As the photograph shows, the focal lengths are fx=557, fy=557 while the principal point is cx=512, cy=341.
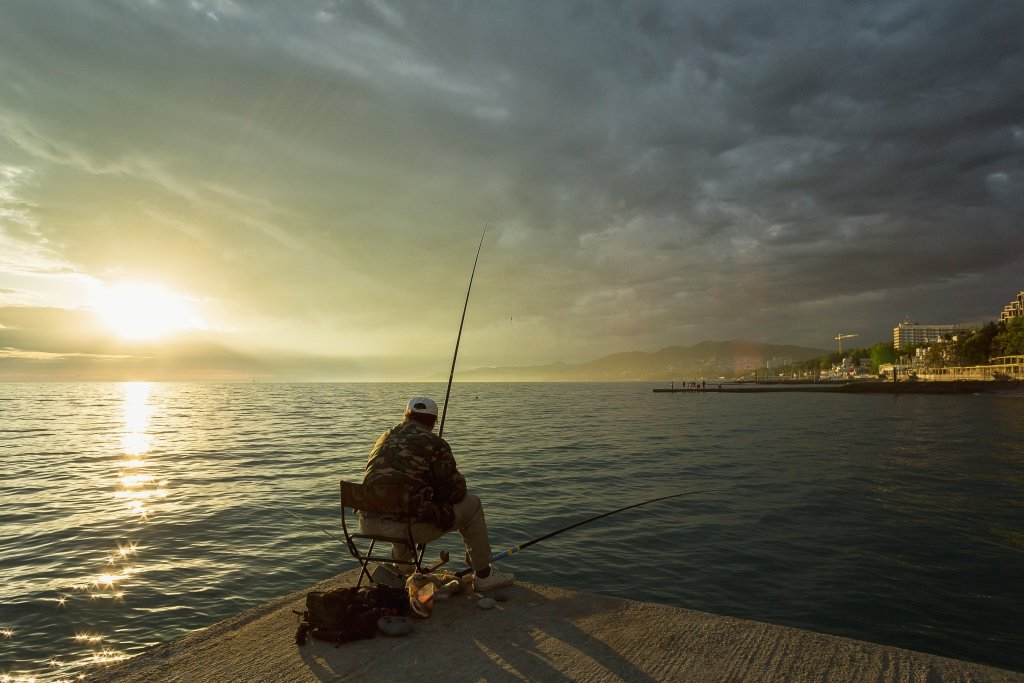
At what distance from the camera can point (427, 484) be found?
15.9ft

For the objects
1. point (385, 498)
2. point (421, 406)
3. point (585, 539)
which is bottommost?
point (585, 539)

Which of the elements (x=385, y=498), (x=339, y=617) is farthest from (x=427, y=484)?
(x=339, y=617)

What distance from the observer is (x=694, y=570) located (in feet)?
26.4

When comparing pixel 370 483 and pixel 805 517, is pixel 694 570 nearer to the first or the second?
pixel 805 517

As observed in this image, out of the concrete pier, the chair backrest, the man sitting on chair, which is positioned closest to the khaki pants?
the man sitting on chair

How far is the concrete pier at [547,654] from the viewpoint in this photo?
370cm

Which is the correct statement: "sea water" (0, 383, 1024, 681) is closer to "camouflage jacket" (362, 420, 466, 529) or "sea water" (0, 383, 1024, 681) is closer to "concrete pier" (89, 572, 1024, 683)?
"concrete pier" (89, 572, 1024, 683)

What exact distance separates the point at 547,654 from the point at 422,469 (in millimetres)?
1739

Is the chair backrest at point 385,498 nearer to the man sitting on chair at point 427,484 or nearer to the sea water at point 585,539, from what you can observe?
the man sitting on chair at point 427,484

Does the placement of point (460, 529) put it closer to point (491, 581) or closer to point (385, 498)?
point (491, 581)

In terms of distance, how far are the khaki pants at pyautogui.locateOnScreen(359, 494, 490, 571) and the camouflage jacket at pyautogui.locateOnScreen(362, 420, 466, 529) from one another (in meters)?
0.11

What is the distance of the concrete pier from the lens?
370 cm

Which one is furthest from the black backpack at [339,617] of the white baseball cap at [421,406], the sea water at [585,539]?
the sea water at [585,539]

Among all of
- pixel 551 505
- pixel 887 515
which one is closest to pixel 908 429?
pixel 887 515
